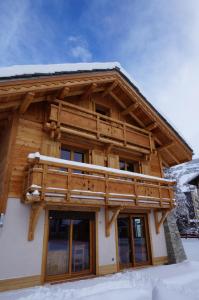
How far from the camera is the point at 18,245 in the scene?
687cm

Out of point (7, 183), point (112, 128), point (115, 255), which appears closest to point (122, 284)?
point (115, 255)

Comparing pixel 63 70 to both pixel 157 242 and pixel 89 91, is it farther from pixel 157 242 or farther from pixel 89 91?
pixel 157 242

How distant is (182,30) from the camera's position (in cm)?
1449

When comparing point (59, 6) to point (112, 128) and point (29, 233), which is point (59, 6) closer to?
point (112, 128)

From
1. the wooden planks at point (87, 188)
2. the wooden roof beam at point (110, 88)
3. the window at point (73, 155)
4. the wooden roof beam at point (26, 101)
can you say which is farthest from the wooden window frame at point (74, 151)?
the wooden roof beam at point (110, 88)

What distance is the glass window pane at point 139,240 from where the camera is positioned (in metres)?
10.1

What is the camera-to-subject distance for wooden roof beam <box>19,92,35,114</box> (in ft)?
25.6

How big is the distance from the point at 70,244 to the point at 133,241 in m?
3.48

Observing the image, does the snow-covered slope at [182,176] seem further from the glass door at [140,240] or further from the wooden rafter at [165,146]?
the glass door at [140,240]

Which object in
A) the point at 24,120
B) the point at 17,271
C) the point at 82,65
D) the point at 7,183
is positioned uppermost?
the point at 82,65

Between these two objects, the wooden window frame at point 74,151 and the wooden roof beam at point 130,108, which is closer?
the wooden window frame at point 74,151

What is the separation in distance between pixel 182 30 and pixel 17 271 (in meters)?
16.8

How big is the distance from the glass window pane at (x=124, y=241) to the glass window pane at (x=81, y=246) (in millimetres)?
1762

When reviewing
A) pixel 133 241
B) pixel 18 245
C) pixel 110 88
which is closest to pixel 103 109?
pixel 110 88
